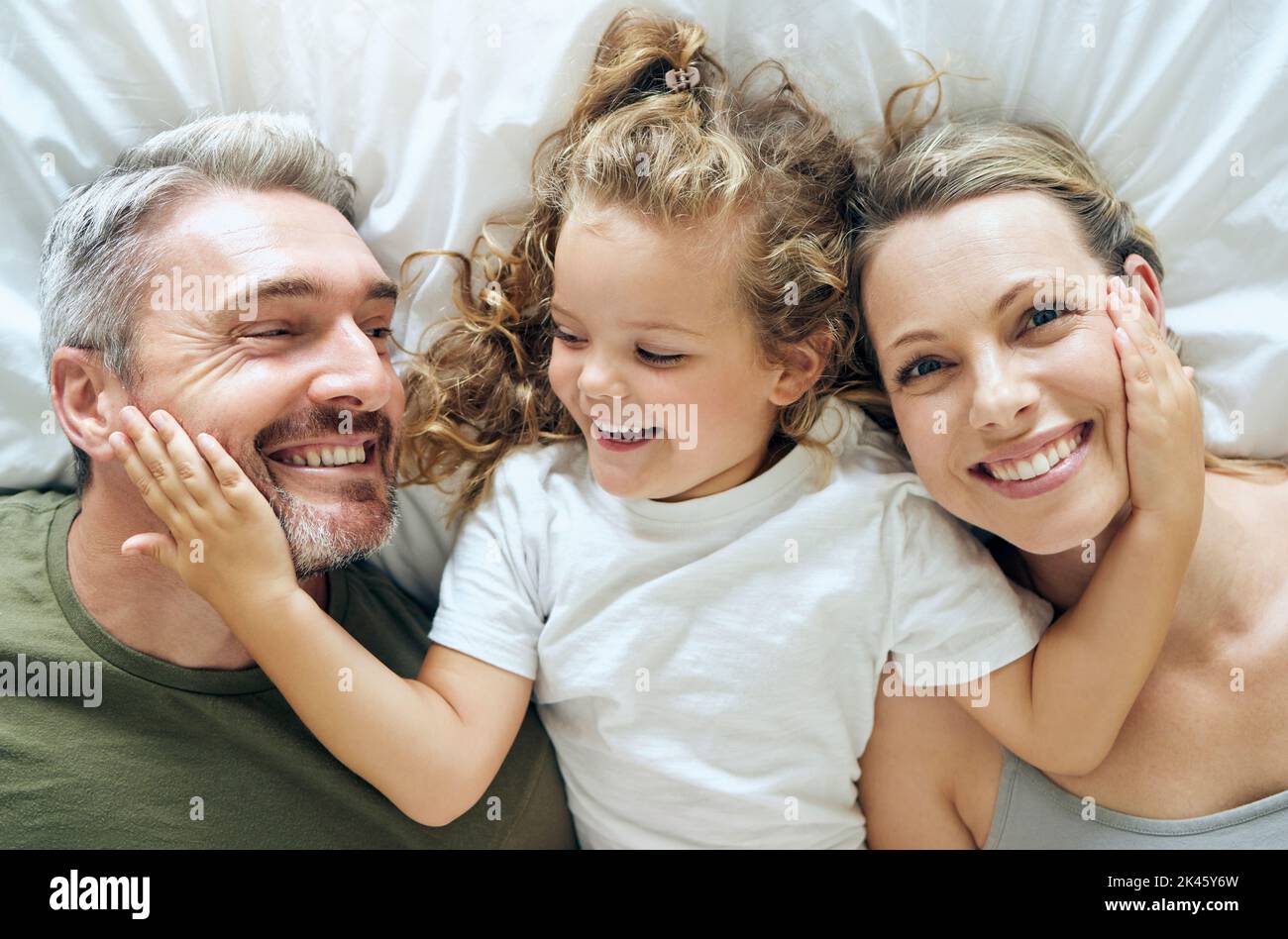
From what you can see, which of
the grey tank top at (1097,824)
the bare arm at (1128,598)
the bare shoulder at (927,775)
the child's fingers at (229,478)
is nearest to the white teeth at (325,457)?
the child's fingers at (229,478)

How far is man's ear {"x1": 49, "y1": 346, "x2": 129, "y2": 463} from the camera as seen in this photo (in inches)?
60.3

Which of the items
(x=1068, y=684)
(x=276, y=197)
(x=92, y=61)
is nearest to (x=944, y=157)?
(x=1068, y=684)

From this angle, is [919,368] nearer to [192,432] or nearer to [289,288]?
[289,288]

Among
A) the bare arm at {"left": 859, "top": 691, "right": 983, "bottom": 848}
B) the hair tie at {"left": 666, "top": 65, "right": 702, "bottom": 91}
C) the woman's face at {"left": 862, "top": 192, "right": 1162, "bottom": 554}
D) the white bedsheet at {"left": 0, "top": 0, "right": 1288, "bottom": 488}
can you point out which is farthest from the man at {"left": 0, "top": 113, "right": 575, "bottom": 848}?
the woman's face at {"left": 862, "top": 192, "right": 1162, "bottom": 554}

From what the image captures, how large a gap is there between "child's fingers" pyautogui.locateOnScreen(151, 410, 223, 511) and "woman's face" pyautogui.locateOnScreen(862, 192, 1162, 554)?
945 millimetres

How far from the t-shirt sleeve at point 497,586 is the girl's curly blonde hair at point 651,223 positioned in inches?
2.2

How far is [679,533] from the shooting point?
1691mm

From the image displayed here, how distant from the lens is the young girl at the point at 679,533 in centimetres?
150

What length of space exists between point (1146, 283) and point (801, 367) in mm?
511

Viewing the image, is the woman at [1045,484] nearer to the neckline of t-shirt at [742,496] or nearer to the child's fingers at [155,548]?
the neckline of t-shirt at [742,496]

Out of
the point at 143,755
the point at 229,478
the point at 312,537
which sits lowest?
the point at 143,755

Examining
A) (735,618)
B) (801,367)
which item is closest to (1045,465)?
(801,367)
